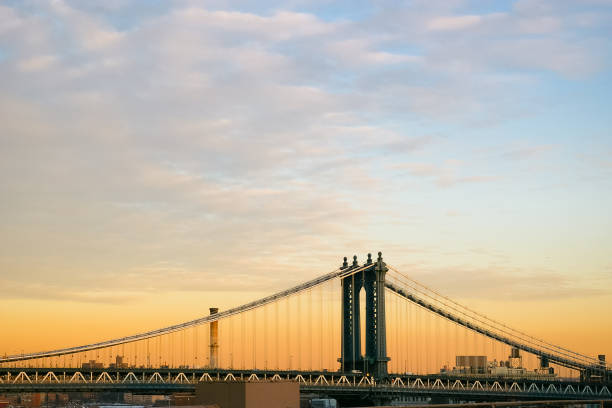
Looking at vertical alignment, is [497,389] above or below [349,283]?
below

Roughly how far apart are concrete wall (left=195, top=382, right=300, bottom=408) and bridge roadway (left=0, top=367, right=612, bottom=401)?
4113 cm

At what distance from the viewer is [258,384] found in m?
64.1

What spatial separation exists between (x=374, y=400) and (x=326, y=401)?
29.3 ft

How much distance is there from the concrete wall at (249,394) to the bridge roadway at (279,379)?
135 ft

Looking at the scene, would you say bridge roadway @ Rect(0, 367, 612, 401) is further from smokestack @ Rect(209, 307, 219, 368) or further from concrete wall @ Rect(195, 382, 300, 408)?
concrete wall @ Rect(195, 382, 300, 408)

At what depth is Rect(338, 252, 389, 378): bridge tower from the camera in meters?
137

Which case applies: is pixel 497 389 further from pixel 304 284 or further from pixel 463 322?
pixel 304 284

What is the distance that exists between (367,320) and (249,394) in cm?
8225

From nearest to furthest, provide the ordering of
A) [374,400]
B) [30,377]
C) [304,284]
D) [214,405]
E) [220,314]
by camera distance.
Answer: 1. [214,405]
2. [30,377]
3. [374,400]
4. [220,314]
5. [304,284]

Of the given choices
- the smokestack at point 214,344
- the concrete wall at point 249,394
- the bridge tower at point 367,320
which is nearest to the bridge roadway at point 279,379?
the bridge tower at point 367,320

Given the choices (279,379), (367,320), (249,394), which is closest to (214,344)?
(367,320)

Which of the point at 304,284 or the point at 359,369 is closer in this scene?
the point at 359,369

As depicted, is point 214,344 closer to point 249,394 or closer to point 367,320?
point 367,320

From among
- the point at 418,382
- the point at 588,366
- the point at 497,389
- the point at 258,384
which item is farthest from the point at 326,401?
the point at 258,384
